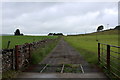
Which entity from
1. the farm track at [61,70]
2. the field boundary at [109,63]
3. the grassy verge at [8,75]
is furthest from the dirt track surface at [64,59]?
the grassy verge at [8,75]

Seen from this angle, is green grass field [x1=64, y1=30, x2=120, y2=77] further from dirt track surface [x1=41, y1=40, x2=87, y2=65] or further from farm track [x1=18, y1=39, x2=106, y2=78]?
farm track [x1=18, y1=39, x2=106, y2=78]

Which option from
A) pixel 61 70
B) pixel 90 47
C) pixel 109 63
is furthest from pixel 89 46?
pixel 109 63

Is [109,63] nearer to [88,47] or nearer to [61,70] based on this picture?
[61,70]

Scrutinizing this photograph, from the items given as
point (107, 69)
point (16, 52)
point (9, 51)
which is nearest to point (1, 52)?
point (9, 51)

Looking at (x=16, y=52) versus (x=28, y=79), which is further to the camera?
(x=16, y=52)

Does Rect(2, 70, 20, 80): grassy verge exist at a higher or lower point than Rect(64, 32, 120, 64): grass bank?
lower

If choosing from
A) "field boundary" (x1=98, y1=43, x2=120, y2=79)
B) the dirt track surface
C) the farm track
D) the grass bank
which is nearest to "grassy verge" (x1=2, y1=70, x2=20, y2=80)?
the farm track

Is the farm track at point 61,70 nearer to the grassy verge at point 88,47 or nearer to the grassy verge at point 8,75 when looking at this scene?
the grassy verge at point 8,75

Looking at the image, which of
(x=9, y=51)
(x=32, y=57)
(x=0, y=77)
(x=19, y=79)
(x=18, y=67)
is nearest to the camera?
(x=0, y=77)

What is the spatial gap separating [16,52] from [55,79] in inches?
81.8

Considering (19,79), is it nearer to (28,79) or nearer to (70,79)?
(28,79)

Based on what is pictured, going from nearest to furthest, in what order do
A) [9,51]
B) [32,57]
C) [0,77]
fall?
[0,77] → [9,51] → [32,57]

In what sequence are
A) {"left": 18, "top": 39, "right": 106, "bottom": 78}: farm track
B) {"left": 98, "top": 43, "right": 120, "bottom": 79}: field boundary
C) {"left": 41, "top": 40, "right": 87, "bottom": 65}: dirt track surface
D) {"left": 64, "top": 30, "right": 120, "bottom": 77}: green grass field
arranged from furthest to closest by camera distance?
{"left": 64, "top": 30, "right": 120, "bottom": 77}: green grass field → {"left": 41, "top": 40, "right": 87, "bottom": 65}: dirt track surface → {"left": 18, "top": 39, "right": 106, "bottom": 78}: farm track → {"left": 98, "top": 43, "right": 120, "bottom": 79}: field boundary

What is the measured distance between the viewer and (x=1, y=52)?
20.2ft
